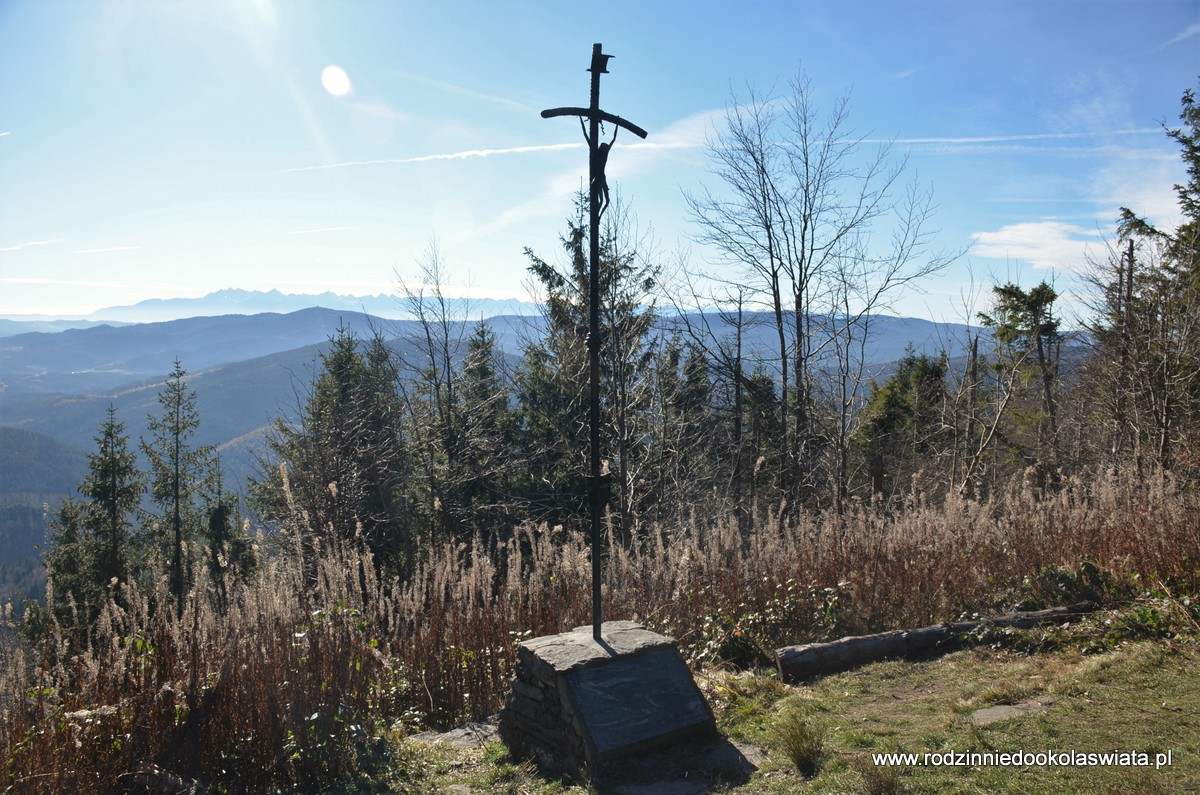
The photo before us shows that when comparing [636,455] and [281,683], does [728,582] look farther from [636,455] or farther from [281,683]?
[636,455]

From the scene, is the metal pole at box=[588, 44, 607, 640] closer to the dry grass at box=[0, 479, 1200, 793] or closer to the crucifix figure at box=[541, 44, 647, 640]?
the crucifix figure at box=[541, 44, 647, 640]

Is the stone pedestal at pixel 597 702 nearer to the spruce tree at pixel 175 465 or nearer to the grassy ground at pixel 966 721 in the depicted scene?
the grassy ground at pixel 966 721

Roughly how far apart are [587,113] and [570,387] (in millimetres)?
13017

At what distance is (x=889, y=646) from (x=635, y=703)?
8.36 feet

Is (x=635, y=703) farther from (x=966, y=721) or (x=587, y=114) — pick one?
(x=587, y=114)

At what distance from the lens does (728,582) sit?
666cm

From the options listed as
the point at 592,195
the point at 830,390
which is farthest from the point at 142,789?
the point at 830,390

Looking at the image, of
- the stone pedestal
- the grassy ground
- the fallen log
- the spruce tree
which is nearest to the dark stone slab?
the stone pedestal

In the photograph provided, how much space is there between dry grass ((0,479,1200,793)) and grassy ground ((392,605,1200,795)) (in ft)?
2.23

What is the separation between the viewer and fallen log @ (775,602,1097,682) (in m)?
5.53

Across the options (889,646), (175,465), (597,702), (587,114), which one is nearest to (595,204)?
(587,114)

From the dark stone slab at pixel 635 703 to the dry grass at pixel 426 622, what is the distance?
140 cm

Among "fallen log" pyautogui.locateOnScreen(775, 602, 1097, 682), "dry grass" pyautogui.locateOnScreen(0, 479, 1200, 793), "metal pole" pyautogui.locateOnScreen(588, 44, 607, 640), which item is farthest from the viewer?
"fallen log" pyautogui.locateOnScreen(775, 602, 1097, 682)

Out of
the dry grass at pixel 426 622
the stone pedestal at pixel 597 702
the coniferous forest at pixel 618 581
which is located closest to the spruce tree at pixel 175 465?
the coniferous forest at pixel 618 581
